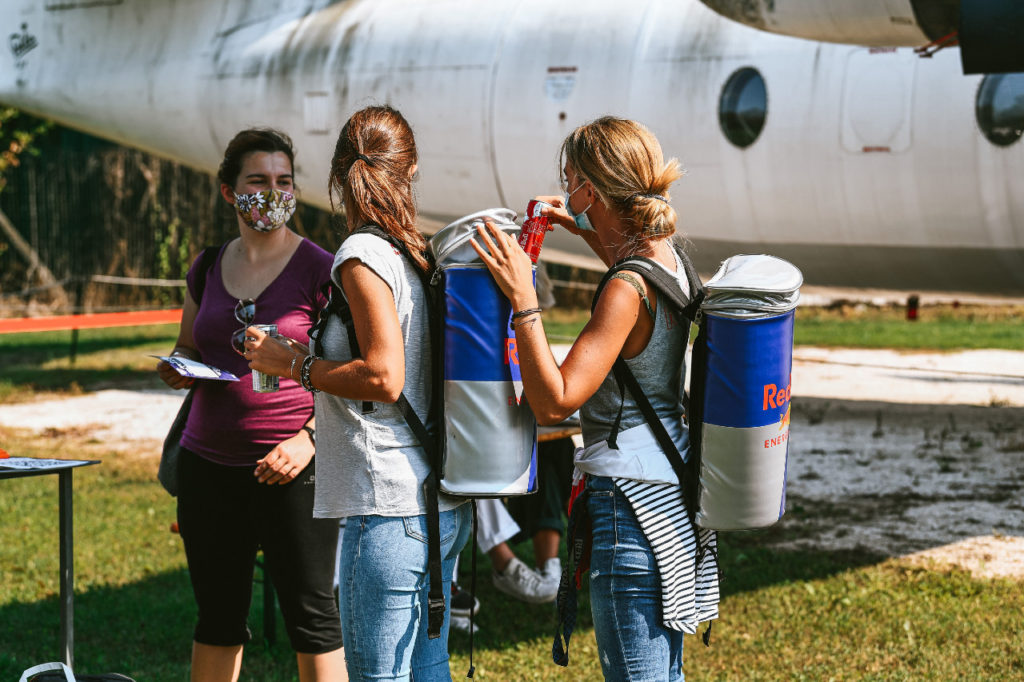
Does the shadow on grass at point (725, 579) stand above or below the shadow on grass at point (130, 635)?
above

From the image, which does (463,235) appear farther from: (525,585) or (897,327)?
(897,327)

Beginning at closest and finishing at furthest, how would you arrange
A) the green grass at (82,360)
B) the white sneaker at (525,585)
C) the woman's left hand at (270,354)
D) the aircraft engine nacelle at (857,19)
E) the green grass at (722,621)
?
the woman's left hand at (270,354) → the green grass at (722,621) → the white sneaker at (525,585) → the aircraft engine nacelle at (857,19) → the green grass at (82,360)

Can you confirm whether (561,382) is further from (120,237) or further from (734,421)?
(120,237)

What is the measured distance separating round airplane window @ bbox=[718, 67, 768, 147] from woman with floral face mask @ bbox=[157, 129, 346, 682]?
5787 mm

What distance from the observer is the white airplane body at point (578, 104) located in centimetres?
816

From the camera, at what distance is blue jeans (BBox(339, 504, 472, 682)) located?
2.63 m

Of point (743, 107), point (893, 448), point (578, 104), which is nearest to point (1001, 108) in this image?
point (743, 107)

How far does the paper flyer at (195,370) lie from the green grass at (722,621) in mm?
1810

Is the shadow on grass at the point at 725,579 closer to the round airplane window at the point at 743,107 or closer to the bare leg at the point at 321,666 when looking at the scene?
the bare leg at the point at 321,666

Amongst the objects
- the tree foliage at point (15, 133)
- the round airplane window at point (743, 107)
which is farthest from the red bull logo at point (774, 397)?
the tree foliage at point (15, 133)

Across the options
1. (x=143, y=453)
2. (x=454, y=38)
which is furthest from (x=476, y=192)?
(x=143, y=453)

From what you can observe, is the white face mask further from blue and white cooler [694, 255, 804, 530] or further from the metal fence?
the metal fence

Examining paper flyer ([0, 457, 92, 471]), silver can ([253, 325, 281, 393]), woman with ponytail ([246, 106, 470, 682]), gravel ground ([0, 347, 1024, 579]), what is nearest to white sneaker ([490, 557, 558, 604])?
gravel ground ([0, 347, 1024, 579])

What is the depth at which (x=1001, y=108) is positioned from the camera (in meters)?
7.66
